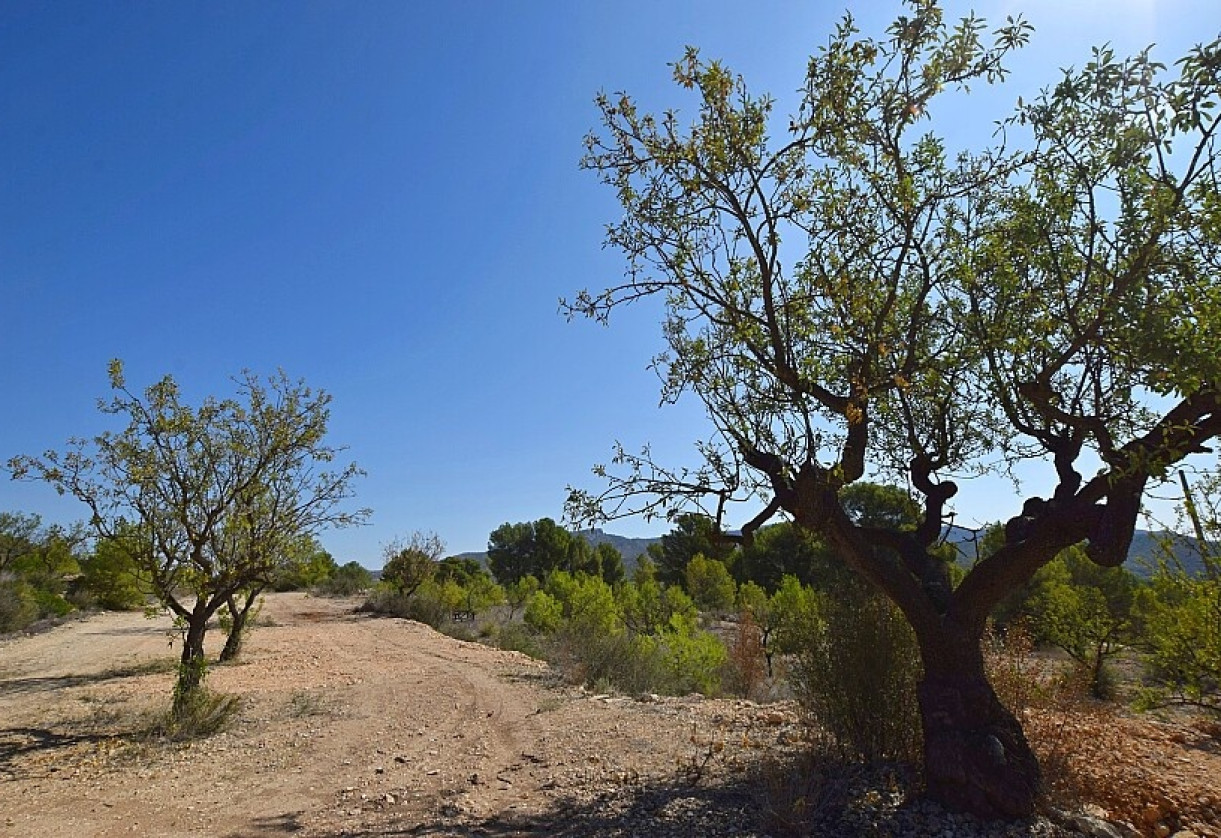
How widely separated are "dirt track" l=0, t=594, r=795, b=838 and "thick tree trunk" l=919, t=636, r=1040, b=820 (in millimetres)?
2255

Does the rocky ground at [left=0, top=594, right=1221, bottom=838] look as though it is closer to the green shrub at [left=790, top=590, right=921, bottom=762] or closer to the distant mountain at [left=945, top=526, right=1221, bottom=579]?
the green shrub at [left=790, top=590, right=921, bottom=762]

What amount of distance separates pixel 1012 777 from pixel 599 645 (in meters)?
10.3

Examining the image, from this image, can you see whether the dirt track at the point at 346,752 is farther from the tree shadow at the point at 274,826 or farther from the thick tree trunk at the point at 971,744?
the thick tree trunk at the point at 971,744

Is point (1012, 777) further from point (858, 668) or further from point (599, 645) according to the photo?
point (599, 645)

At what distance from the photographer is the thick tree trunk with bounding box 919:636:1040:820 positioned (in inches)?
211

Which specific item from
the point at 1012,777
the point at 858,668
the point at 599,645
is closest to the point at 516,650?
the point at 599,645

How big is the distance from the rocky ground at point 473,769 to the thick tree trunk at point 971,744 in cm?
19

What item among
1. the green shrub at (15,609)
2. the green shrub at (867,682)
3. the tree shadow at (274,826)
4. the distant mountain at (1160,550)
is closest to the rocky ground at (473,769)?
the tree shadow at (274,826)

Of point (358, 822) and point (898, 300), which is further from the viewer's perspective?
point (898, 300)

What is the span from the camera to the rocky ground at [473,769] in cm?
590

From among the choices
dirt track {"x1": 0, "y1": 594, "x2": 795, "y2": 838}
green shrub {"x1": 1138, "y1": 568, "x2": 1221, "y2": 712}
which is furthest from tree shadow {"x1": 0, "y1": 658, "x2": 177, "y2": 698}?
green shrub {"x1": 1138, "y1": 568, "x2": 1221, "y2": 712}

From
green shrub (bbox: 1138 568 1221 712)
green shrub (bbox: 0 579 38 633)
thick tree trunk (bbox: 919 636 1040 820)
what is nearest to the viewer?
thick tree trunk (bbox: 919 636 1040 820)

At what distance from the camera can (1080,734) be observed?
635 cm

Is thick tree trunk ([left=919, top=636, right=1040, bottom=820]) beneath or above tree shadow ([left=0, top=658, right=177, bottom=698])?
above
